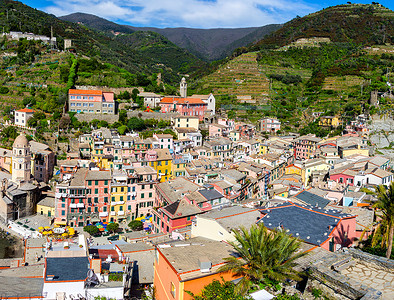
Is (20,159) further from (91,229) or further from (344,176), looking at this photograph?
(344,176)

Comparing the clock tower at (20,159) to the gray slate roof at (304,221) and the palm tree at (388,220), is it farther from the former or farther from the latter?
the palm tree at (388,220)

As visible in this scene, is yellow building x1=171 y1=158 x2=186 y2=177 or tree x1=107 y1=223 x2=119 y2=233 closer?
tree x1=107 y1=223 x2=119 y2=233

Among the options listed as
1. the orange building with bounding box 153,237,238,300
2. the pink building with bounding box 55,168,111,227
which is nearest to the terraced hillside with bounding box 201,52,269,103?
the pink building with bounding box 55,168,111,227

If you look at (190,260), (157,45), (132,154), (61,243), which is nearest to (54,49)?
(132,154)

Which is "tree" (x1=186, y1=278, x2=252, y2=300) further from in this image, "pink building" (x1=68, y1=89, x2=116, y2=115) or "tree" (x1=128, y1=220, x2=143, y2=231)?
"pink building" (x1=68, y1=89, x2=116, y2=115)

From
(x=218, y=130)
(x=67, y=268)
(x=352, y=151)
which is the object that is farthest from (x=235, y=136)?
(x=67, y=268)

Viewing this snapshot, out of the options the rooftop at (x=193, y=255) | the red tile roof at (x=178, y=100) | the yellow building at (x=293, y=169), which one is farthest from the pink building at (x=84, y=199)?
the red tile roof at (x=178, y=100)
